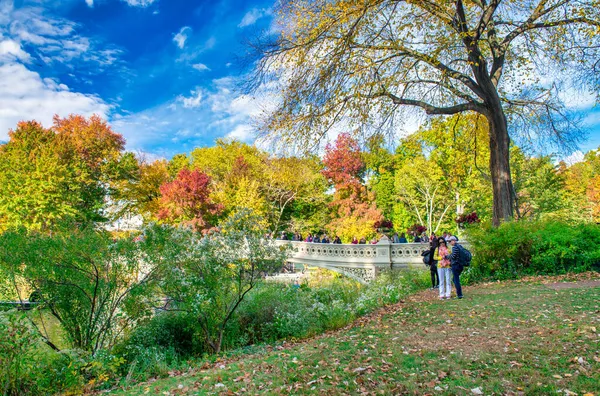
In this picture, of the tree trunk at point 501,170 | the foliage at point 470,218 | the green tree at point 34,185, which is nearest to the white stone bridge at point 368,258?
the tree trunk at point 501,170

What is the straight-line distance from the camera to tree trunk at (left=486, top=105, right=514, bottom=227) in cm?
1205

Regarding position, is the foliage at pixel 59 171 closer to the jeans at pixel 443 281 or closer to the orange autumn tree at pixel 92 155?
the orange autumn tree at pixel 92 155

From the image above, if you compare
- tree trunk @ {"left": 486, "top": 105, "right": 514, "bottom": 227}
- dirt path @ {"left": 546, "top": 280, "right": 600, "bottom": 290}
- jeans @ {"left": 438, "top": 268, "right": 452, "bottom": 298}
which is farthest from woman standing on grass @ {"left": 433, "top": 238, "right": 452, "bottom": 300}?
tree trunk @ {"left": 486, "top": 105, "right": 514, "bottom": 227}

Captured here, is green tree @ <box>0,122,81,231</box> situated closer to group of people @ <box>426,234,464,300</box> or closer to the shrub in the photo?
the shrub

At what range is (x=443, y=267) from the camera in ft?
27.9

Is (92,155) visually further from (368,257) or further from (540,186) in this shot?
(540,186)

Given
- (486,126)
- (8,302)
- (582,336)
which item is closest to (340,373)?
(582,336)

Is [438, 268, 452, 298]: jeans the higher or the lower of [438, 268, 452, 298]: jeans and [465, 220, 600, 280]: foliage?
the lower

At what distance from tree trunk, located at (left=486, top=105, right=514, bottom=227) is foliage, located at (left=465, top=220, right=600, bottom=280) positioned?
1.03 meters

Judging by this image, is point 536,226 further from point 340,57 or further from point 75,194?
point 75,194

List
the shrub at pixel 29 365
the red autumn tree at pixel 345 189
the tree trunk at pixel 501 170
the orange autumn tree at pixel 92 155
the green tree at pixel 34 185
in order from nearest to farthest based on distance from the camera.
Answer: the shrub at pixel 29 365 → the tree trunk at pixel 501 170 → the green tree at pixel 34 185 → the orange autumn tree at pixel 92 155 → the red autumn tree at pixel 345 189

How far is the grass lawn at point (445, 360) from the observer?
358cm

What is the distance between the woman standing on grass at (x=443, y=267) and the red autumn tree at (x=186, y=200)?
1946 cm

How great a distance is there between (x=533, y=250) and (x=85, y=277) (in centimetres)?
1135
